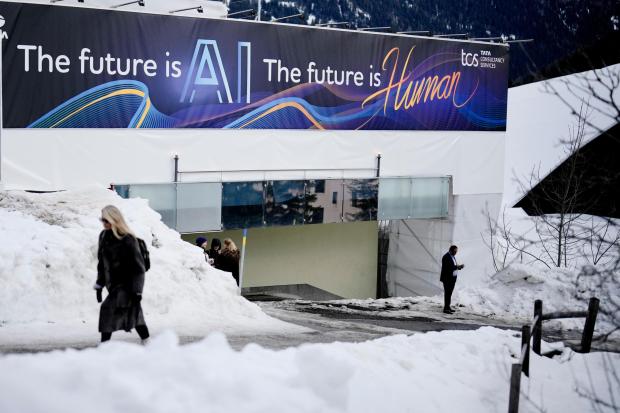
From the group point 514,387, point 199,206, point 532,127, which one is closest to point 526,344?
point 514,387

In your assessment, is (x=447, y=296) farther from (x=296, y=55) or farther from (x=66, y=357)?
(x=66, y=357)

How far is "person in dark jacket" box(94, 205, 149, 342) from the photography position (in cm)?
895

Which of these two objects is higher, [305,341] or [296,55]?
[296,55]

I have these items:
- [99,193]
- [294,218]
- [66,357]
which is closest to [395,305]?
[294,218]

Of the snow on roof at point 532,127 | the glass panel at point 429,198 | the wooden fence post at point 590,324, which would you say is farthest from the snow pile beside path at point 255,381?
the snow on roof at point 532,127

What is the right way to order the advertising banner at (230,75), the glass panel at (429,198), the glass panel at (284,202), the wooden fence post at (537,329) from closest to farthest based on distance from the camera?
the wooden fence post at (537,329), the advertising banner at (230,75), the glass panel at (284,202), the glass panel at (429,198)

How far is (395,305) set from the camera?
22.0 meters

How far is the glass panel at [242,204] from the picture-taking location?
2470cm

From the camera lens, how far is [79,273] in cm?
1271

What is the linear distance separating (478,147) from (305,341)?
65.0 ft

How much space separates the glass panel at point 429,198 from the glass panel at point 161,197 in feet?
28.0

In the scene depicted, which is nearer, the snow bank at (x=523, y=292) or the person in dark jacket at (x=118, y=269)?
the person in dark jacket at (x=118, y=269)

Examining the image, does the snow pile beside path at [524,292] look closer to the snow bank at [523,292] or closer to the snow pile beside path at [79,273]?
the snow bank at [523,292]

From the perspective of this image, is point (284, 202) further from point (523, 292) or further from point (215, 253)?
point (215, 253)
